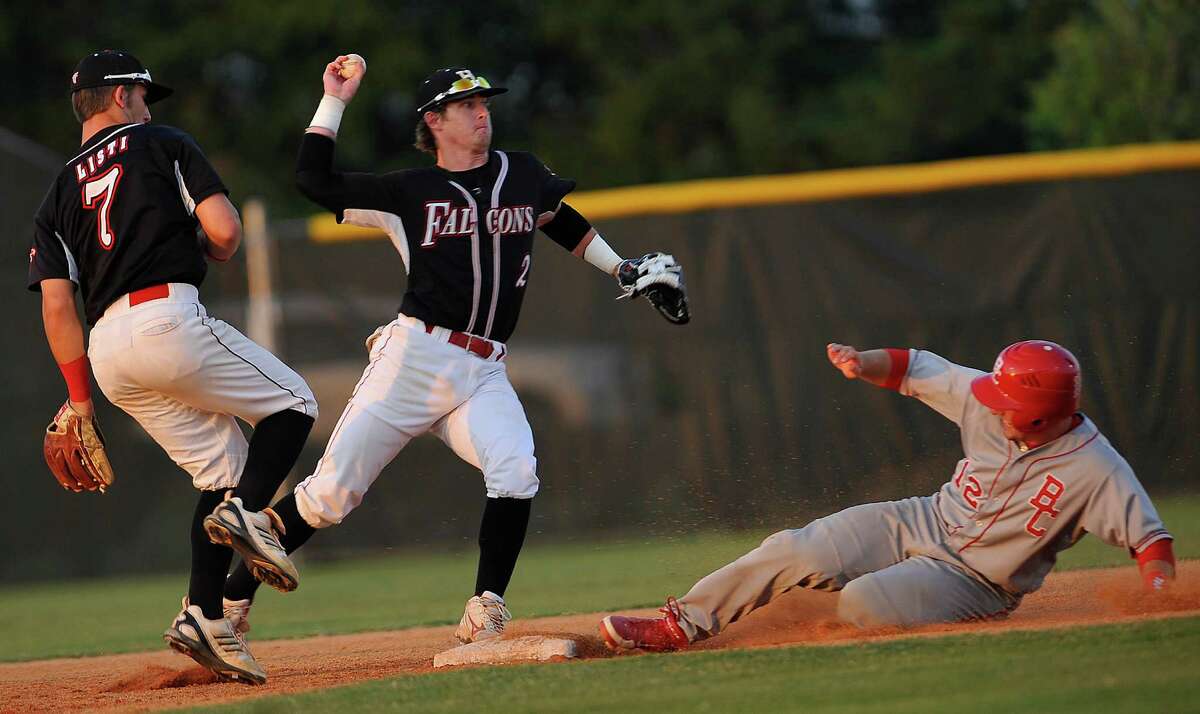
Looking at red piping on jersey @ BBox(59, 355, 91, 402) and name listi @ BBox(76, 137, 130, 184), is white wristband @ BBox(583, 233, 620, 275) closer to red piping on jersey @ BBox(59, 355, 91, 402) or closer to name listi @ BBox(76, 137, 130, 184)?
name listi @ BBox(76, 137, 130, 184)

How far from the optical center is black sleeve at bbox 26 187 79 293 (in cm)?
491

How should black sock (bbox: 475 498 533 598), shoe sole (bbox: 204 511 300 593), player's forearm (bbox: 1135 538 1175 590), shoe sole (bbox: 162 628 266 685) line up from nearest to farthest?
1. player's forearm (bbox: 1135 538 1175 590)
2. shoe sole (bbox: 204 511 300 593)
3. shoe sole (bbox: 162 628 266 685)
4. black sock (bbox: 475 498 533 598)

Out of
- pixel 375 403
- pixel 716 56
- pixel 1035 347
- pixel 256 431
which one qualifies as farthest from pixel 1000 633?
pixel 716 56

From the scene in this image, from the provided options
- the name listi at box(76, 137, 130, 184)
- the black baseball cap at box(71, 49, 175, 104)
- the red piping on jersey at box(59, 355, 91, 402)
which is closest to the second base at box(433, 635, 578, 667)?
the red piping on jersey at box(59, 355, 91, 402)

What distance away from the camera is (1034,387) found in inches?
175

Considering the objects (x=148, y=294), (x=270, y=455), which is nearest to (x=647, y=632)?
(x=270, y=455)

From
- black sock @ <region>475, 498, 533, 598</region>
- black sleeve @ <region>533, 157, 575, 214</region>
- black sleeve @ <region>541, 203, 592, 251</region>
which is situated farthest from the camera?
black sleeve @ <region>541, 203, 592, 251</region>

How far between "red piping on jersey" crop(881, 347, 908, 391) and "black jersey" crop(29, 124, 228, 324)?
2188 millimetres

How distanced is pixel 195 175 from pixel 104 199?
0.30m

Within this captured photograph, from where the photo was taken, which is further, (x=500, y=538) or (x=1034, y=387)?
(x=500, y=538)

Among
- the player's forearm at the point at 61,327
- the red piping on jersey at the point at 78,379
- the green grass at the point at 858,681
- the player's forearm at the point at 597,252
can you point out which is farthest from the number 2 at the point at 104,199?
the player's forearm at the point at 597,252

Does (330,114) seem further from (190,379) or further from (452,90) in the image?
(190,379)

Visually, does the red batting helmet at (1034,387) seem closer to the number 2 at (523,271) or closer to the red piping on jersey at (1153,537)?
the red piping on jersey at (1153,537)

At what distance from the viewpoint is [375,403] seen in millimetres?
5008
